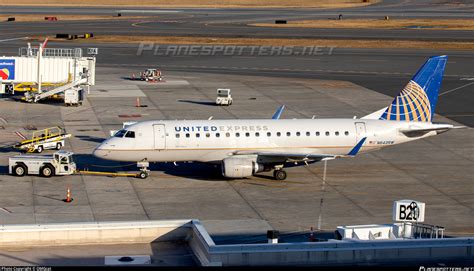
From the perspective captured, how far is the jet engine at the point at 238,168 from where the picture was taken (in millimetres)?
57531

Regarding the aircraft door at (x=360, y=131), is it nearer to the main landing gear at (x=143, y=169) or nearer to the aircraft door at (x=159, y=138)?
the aircraft door at (x=159, y=138)

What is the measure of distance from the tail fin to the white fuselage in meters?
1.97

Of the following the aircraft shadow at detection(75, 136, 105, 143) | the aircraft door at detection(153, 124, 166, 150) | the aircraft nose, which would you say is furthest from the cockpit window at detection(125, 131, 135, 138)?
the aircraft shadow at detection(75, 136, 105, 143)

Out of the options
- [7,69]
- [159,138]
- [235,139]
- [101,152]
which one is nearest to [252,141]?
[235,139]

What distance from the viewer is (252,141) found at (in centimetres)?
5884

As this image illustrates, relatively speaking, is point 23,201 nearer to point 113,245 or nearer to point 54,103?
point 113,245

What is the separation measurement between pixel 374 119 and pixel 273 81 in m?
44.6

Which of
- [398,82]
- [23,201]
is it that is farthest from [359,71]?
[23,201]

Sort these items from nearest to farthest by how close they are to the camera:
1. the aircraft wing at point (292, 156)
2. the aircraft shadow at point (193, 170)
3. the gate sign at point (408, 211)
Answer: the gate sign at point (408, 211)
the aircraft wing at point (292, 156)
the aircraft shadow at point (193, 170)

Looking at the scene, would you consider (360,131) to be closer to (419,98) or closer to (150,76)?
(419,98)

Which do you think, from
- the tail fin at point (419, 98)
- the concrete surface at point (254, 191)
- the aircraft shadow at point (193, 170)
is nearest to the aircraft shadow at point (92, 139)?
the concrete surface at point (254, 191)

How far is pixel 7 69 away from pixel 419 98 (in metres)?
46.5

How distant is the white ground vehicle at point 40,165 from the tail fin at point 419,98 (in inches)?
817

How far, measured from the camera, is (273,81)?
10556 centimetres
